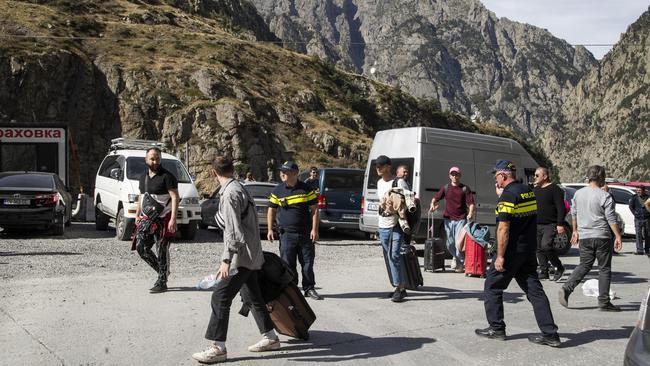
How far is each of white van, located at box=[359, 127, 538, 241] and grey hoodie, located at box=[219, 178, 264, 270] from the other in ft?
26.7

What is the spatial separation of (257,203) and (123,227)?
3.38m

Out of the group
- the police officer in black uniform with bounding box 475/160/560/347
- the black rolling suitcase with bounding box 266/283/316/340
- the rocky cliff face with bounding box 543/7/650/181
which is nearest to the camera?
the black rolling suitcase with bounding box 266/283/316/340

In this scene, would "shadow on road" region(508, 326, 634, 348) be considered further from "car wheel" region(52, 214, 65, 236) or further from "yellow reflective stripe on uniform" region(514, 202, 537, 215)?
"car wheel" region(52, 214, 65, 236)

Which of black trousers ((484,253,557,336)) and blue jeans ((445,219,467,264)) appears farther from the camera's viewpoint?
blue jeans ((445,219,467,264))

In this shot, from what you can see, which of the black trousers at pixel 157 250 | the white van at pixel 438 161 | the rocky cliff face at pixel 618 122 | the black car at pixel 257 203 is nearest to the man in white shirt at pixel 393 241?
the black trousers at pixel 157 250

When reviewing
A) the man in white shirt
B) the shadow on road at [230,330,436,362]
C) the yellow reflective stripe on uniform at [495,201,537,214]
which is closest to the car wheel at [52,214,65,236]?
the man in white shirt

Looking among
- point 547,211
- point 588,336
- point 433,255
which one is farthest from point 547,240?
point 588,336

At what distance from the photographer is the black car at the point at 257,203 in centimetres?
1689

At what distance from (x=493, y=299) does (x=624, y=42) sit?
204 m

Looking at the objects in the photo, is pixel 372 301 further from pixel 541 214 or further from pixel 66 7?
pixel 66 7

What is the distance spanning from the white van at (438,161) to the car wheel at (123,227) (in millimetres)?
5259

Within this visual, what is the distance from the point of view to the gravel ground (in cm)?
1104

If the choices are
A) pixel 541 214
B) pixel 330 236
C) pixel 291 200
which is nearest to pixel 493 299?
pixel 291 200

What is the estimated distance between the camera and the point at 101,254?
13.0 metres
